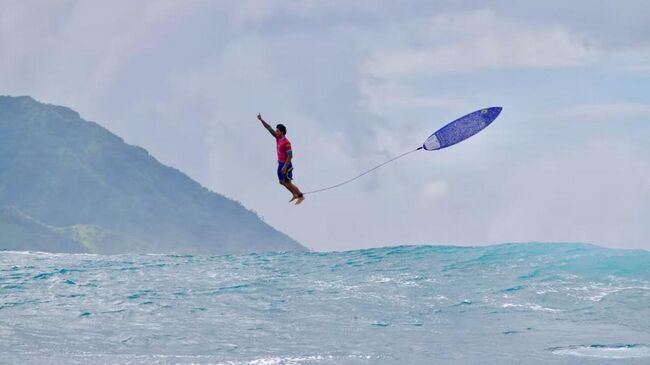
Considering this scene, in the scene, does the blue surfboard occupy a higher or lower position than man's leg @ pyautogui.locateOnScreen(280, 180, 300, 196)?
higher

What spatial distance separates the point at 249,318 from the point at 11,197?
163 metres

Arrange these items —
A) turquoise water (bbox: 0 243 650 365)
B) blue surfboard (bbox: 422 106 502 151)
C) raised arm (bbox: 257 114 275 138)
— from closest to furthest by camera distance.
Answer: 1. turquoise water (bbox: 0 243 650 365)
2. raised arm (bbox: 257 114 275 138)
3. blue surfboard (bbox: 422 106 502 151)

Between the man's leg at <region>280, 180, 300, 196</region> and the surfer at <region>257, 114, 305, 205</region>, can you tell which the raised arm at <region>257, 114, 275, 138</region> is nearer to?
the surfer at <region>257, 114, 305, 205</region>

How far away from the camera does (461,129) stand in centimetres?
2198

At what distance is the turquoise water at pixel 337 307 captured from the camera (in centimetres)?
1900

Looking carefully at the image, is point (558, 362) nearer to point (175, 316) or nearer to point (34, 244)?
point (175, 316)

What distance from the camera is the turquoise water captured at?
748 inches

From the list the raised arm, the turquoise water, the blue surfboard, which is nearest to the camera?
the turquoise water

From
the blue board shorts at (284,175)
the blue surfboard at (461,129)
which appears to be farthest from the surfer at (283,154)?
the blue surfboard at (461,129)

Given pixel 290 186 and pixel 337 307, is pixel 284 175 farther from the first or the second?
pixel 337 307

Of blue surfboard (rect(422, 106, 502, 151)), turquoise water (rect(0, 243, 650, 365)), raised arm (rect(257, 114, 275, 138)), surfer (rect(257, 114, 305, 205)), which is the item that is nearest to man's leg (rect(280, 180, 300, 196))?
surfer (rect(257, 114, 305, 205))

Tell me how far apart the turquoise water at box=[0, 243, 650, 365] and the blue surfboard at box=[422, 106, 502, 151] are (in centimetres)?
440

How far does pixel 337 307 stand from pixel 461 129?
257 inches

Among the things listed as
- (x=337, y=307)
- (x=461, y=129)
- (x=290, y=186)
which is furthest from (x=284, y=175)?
(x=337, y=307)
